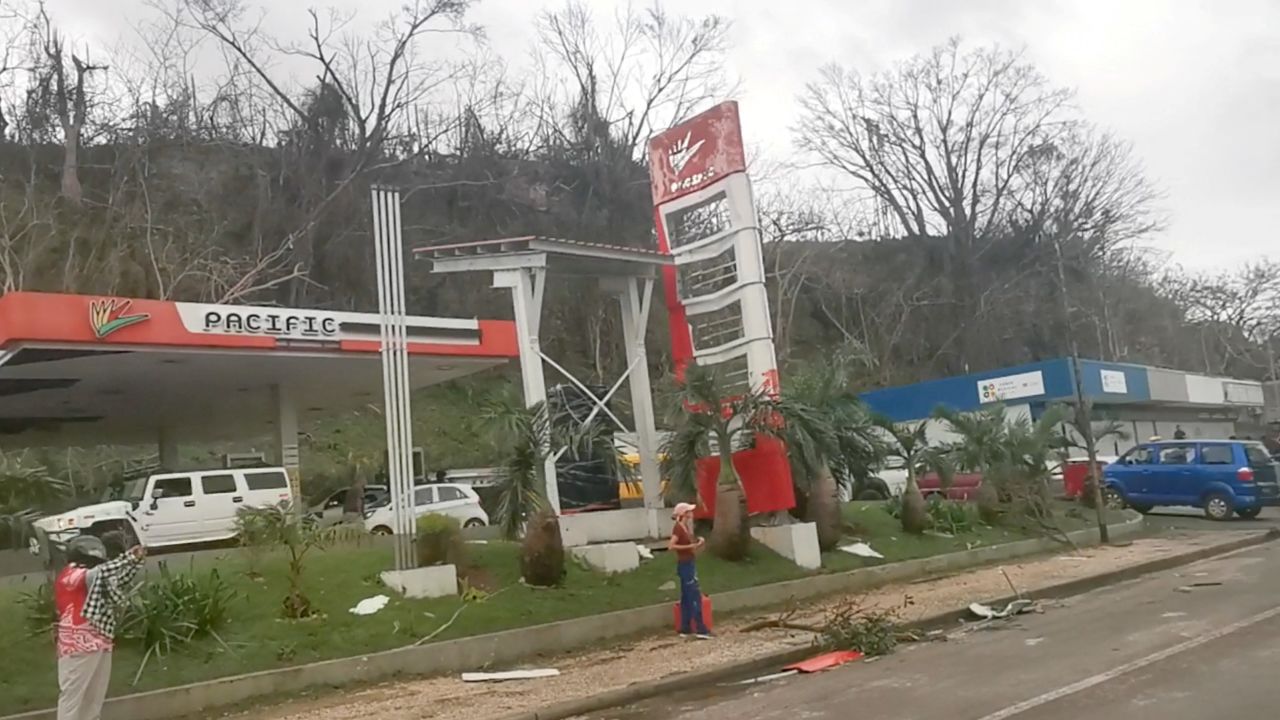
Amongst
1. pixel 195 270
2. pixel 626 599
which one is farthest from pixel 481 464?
pixel 626 599

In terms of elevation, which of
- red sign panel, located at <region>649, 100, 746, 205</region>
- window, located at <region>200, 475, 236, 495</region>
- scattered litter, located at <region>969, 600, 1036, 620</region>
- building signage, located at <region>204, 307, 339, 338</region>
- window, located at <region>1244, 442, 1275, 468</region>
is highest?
red sign panel, located at <region>649, 100, 746, 205</region>

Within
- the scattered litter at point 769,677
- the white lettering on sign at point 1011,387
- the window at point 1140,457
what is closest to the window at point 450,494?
the scattered litter at point 769,677

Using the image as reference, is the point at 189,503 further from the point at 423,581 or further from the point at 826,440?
the point at 826,440

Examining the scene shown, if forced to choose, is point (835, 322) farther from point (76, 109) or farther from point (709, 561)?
point (709, 561)

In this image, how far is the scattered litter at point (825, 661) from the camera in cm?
1079

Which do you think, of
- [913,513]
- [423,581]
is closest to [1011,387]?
[913,513]

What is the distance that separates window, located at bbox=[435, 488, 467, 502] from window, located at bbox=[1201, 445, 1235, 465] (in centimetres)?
1734

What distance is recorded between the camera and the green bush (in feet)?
45.6

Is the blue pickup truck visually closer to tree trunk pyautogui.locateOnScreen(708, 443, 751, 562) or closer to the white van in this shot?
tree trunk pyautogui.locateOnScreen(708, 443, 751, 562)

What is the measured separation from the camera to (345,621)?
12062mm

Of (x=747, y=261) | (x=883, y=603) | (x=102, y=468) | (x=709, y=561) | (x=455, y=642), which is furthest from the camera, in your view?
(x=102, y=468)

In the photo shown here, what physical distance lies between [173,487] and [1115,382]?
118 ft

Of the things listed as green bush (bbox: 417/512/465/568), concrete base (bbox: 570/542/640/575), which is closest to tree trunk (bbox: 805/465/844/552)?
concrete base (bbox: 570/542/640/575)

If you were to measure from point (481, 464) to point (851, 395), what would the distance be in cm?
2506
